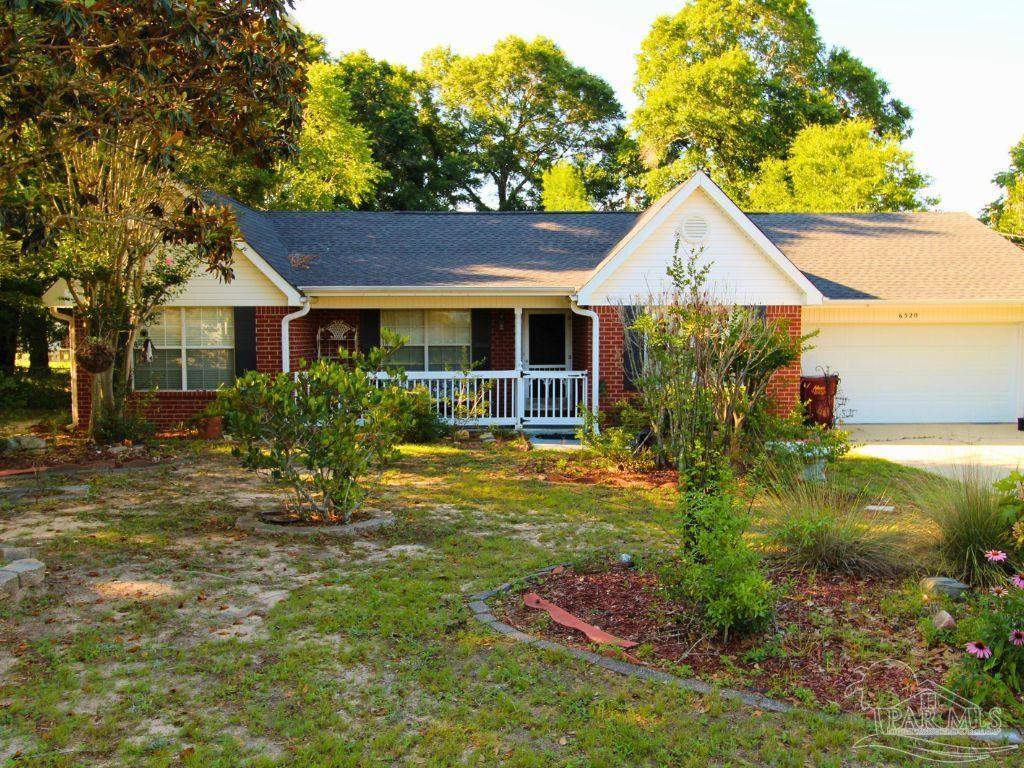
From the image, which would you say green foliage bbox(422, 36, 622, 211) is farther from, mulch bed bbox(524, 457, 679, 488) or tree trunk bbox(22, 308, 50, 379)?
mulch bed bbox(524, 457, 679, 488)

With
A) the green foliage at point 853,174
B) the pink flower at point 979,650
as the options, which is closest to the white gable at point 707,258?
the pink flower at point 979,650

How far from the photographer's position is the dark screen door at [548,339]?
17531mm

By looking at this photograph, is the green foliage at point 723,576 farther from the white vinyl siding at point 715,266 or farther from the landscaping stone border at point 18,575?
the white vinyl siding at point 715,266

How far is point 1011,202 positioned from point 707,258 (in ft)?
76.6

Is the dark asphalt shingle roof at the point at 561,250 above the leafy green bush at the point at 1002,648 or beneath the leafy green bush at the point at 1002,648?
above

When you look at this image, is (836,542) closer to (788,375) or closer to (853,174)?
(788,375)

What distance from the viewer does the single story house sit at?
15.2 metres

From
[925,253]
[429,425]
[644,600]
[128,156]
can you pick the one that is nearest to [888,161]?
[925,253]

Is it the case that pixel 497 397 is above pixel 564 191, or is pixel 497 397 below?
below

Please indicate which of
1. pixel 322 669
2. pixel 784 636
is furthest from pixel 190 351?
pixel 784 636

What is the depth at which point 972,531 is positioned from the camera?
639 cm

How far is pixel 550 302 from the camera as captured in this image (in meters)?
15.9

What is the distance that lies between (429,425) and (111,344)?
512 centimetres

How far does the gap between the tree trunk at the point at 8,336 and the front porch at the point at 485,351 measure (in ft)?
29.3
